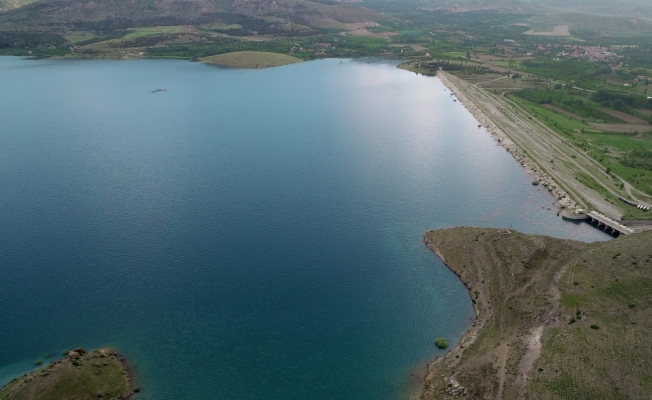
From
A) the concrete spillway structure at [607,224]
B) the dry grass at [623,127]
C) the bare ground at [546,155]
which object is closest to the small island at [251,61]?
the bare ground at [546,155]

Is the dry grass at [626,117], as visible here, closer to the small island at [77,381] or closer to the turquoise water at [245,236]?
the turquoise water at [245,236]

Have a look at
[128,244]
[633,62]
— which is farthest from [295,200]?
[633,62]

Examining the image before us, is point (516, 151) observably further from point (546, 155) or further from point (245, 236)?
point (245, 236)

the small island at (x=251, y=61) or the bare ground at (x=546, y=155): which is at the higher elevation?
the small island at (x=251, y=61)

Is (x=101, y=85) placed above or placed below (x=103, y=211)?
above

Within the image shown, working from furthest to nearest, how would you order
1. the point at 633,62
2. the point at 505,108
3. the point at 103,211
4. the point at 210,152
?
the point at 633,62, the point at 505,108, the point at 210,152, the point at 103,211

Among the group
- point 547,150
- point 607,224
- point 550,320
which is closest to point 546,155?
point 547,150

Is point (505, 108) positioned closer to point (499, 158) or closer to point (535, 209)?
point (499, 158)
